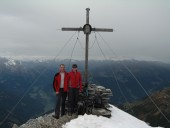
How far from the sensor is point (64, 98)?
73.9 ft

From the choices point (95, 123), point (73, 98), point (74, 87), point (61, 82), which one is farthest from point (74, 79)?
point (95, 123)

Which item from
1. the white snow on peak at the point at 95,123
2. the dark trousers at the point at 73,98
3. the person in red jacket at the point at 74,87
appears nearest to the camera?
the white snow on peak at the point at 95,123

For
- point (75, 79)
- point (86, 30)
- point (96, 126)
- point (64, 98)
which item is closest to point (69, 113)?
point (64, 98)

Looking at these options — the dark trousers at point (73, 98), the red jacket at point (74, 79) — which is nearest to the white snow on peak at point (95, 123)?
the dark trousers at point (73, 98)

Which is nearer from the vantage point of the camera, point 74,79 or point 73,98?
point 74,79

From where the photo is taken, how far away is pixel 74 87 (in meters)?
22.1

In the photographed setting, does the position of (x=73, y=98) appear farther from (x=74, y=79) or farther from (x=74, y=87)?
(x=74, y=79)

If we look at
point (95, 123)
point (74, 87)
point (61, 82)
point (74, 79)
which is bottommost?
point (95, 123)

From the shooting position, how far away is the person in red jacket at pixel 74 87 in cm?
2195

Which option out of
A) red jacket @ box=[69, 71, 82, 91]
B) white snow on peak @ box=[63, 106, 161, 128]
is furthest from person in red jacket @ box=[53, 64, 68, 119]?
white snow on peak @ box=[63, 106, 161, 128]

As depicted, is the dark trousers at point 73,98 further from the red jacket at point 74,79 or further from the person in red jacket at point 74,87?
the red jacket at point 74,79

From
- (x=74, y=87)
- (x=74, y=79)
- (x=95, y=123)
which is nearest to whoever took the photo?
(x=95, y=123)

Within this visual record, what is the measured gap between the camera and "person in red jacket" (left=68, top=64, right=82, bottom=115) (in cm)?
2195

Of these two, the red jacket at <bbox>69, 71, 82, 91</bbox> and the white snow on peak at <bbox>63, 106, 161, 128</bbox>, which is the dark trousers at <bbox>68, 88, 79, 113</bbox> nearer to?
the red jacket at <bbox>69, 71, 82, 91</bbox>
